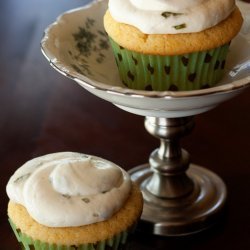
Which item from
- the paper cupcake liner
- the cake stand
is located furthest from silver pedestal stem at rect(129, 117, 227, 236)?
the paper cupcake liner

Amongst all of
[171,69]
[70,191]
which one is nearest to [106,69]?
[171,69]

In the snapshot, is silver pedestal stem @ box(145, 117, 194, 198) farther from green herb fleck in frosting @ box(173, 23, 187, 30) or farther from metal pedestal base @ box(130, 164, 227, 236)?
green herb fleck in frosting @ box(173, 23, 187, 30)

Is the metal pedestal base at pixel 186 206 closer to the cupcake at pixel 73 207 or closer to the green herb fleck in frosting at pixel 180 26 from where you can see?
the cupcake at pixel 73 207

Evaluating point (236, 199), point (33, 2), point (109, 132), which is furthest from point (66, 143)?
point (33, 2)

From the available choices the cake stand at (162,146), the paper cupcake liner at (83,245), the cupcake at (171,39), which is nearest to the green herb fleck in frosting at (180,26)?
the cupcake at (171,39)

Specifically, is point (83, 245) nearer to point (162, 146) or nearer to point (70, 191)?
point (70, 191)
